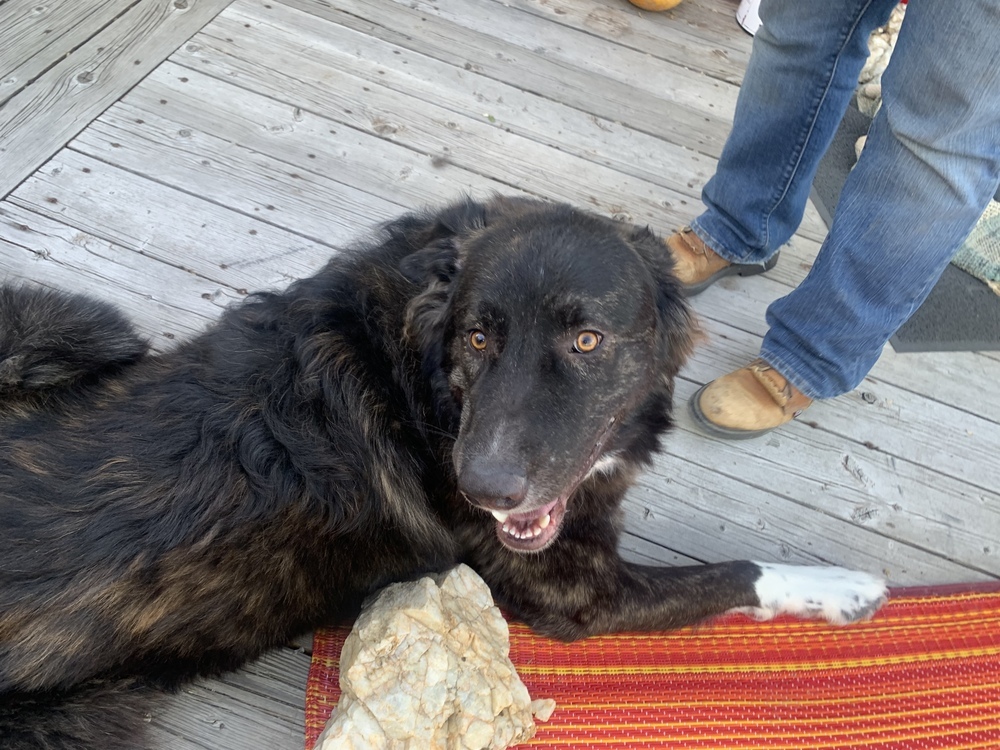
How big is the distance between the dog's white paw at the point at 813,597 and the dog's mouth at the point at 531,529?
77cm

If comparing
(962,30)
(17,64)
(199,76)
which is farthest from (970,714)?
(17,64)

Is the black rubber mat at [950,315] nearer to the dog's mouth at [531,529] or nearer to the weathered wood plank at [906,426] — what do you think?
the weathered wood plank at [906,426]

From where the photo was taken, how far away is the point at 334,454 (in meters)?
1.82

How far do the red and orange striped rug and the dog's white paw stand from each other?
0.13 ft

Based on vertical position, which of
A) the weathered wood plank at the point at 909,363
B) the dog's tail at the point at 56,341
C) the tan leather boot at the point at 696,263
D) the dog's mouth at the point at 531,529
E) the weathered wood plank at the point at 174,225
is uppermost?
the dog's tail at the point at 56,341

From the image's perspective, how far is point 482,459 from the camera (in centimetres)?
167

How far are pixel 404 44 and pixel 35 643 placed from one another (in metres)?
3.23

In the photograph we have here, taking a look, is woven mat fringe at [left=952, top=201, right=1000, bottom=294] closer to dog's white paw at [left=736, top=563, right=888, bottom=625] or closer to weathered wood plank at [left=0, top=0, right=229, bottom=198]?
dog's white paw at [left=736, top=563, right=888, bottom=625]

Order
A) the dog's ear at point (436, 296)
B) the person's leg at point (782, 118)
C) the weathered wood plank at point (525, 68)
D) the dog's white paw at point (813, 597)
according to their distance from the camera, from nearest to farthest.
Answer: the dog's ear at point (436, 296)
the dog's white paw at point (813, 597)
the person's leg at point (782, 118)
the weathered wood plank at point (525, 68)

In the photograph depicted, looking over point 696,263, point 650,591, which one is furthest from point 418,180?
point 650,591

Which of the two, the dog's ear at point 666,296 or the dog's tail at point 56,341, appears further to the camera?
the dog's ear at point 666,296

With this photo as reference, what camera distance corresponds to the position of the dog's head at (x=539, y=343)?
1.72 m

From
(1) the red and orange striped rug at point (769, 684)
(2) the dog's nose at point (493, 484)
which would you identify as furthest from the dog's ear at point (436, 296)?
(1) the red and orange striped rug at point (769, 684)

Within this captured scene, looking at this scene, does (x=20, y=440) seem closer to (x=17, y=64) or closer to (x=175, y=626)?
(x=175, y=626)
